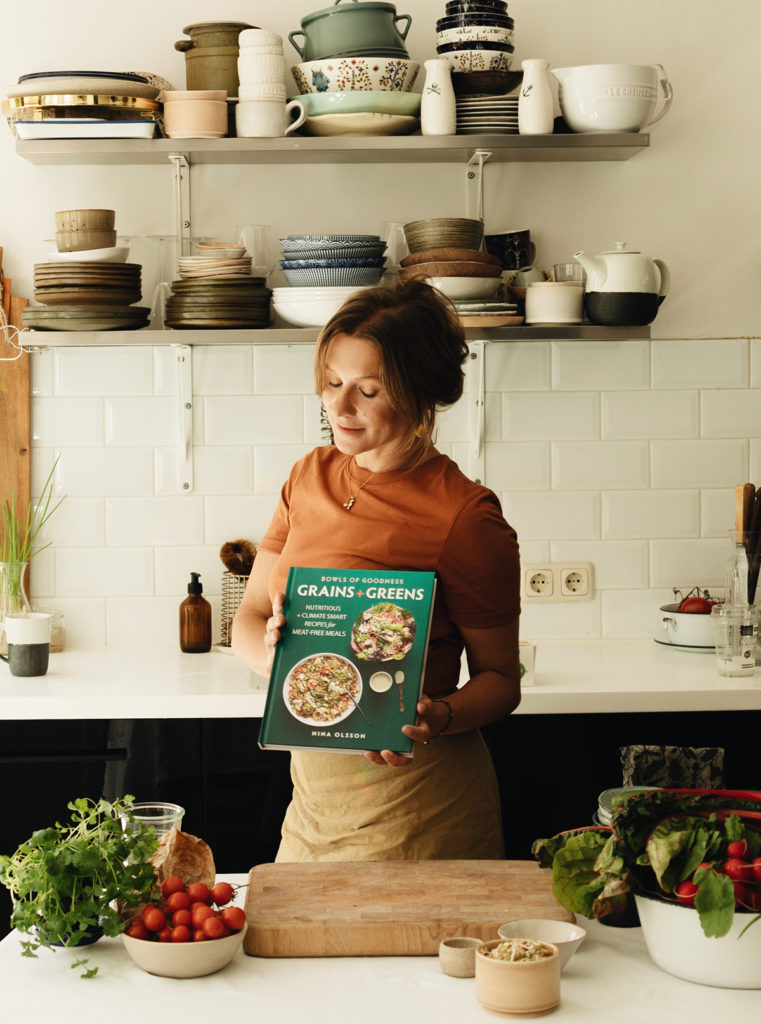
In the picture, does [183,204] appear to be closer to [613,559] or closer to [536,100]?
[536,100]

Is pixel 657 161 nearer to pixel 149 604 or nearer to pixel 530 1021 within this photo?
pixel 149 604

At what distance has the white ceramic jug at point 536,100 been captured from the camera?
2977 mm

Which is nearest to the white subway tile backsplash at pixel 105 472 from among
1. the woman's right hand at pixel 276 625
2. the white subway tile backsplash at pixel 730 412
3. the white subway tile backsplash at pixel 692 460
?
the white subway tile backsplash at pixel 692 460

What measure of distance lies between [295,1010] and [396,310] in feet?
3.29

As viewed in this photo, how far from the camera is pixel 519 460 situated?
3.36 metres

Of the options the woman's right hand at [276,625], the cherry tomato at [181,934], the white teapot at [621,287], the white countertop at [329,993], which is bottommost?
the white countertop at [329,993]

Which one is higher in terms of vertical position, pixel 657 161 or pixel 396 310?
pixel 657 161

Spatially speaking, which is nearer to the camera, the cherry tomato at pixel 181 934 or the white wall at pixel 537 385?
the cherry tomato at pixel 181 934

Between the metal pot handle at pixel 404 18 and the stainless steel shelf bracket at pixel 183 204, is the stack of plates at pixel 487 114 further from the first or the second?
the stainless steel shelf bracket at pixel 183 204

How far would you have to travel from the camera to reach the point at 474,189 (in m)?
3.31

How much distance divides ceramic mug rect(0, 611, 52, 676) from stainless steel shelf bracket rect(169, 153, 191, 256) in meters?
1.04

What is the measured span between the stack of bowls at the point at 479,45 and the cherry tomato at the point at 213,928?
2.26 m

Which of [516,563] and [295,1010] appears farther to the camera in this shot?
[516,563]

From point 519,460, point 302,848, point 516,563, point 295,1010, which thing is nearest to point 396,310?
point 516,563
